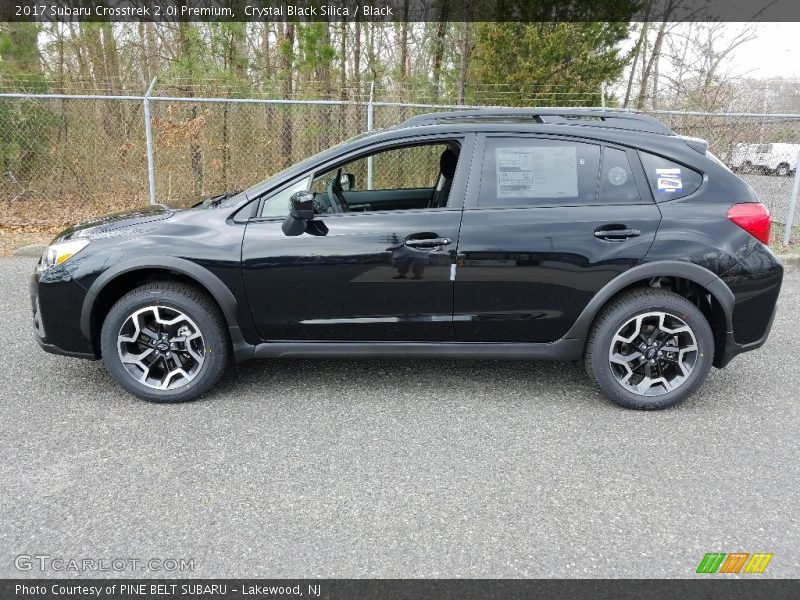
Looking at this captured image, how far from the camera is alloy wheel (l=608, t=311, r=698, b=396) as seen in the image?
3584 mm

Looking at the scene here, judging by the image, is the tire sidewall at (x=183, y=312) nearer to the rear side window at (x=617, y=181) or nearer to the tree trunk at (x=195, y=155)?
the rear side window at (x=617, y=181)

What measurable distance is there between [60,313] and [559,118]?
3308mm

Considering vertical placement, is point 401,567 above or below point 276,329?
below

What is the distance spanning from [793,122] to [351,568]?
905 cm

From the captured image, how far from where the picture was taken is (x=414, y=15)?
46.6ft

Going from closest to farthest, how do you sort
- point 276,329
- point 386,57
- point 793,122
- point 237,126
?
1. point 276,329
2. point 793,122
3. point 237,126
4. point 386,57

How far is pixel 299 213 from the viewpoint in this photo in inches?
136

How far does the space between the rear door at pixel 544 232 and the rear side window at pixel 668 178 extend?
0.18 feet

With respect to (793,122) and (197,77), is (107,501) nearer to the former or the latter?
(197,77)

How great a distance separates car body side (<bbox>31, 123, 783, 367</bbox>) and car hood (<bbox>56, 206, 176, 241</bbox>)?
0.01 meters

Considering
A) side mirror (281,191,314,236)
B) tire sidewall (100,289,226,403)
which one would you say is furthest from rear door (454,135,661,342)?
tire sidewall (100,289,226,403)

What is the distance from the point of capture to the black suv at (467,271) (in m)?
3.51

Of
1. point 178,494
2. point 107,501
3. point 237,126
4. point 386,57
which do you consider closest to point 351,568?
point 178,494
